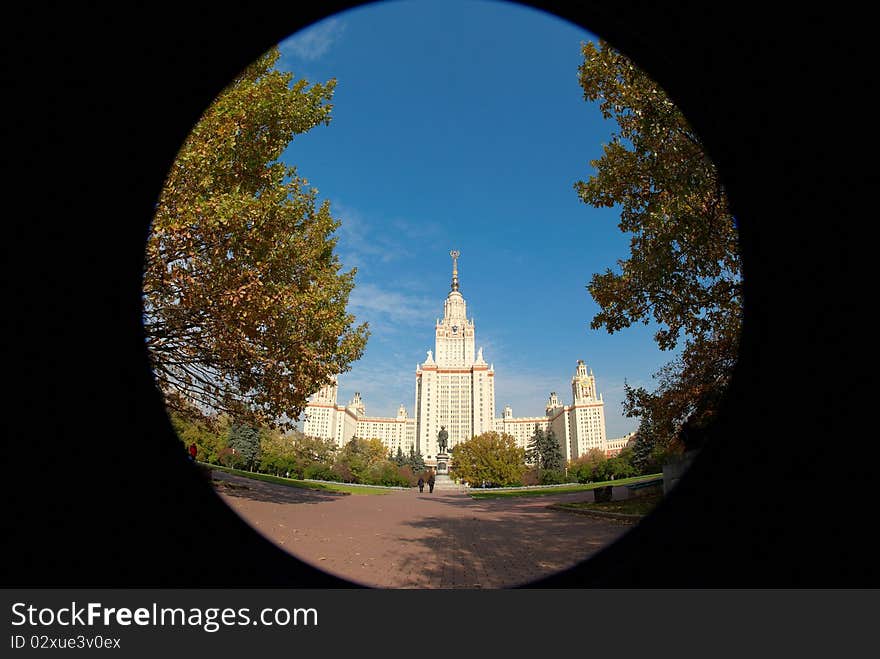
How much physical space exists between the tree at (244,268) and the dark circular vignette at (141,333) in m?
5.61

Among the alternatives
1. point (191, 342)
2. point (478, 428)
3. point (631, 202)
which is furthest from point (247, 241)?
point (478, 428)

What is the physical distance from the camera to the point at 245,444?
1576 inches

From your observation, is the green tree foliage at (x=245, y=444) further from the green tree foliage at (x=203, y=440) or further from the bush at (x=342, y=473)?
A: the bush at (x=342, y=473)

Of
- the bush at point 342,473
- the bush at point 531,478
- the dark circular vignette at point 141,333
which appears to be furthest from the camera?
the bush at point 342,473

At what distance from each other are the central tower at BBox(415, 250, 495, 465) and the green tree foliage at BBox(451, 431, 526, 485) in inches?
2490

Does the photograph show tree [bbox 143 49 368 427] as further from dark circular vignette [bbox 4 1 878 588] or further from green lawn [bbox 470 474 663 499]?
green lawn [bbox 470 474 663 499]

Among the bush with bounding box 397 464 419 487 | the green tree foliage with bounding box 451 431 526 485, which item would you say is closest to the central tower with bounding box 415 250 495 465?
the bush with bounding box 397 464 419 487

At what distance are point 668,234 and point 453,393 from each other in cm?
10813

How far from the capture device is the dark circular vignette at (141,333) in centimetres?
211

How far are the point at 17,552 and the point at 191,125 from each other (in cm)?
278

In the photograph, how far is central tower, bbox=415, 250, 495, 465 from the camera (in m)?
109

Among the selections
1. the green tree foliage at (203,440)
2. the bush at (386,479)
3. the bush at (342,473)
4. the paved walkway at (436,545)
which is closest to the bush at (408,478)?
the bush at (386,479)

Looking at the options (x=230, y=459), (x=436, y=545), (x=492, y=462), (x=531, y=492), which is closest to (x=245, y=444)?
(x=230, y=459)

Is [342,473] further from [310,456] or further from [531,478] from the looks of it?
[531,478]
